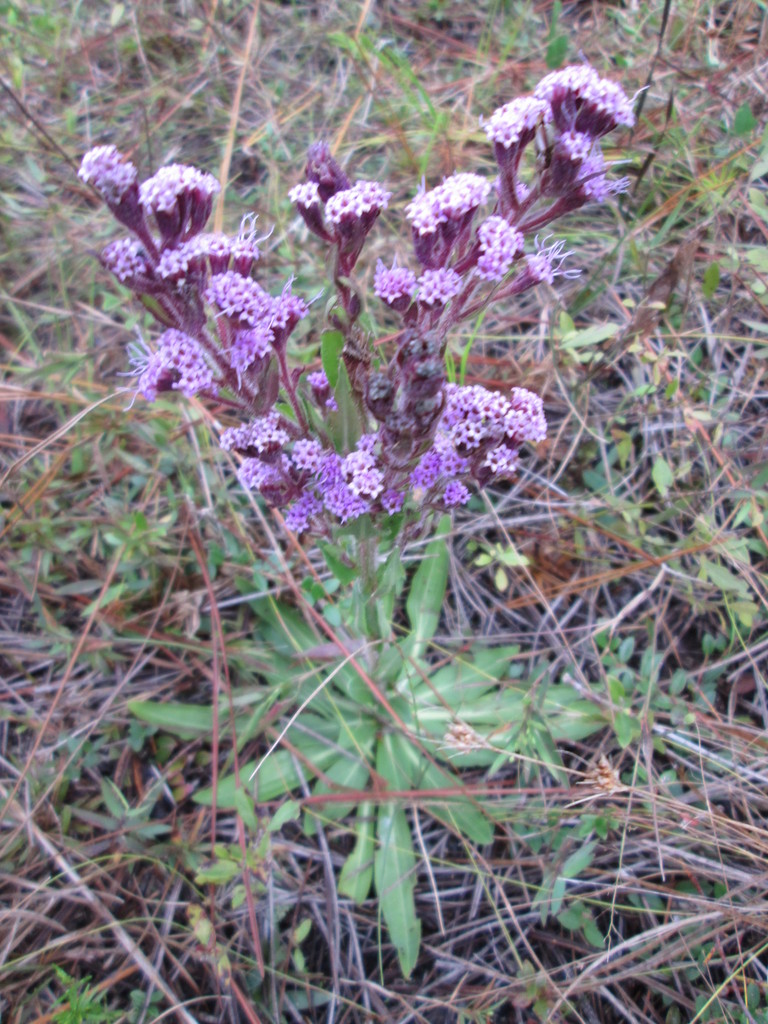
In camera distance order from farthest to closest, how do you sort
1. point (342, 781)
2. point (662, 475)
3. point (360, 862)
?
Result: point (342, 781), point (662, 475), point (360, 862)

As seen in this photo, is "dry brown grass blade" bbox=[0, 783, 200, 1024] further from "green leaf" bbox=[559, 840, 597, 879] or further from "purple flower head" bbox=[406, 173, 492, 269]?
"purple flower head" bbox=[406, 173, 492, 269]

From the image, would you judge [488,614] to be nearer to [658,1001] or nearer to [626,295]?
[658,1001]

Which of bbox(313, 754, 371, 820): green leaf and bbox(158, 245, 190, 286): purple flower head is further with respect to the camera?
bbox(313, 754, 371, 820): green leaf

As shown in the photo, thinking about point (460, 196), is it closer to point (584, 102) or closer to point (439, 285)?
point (439, 285)

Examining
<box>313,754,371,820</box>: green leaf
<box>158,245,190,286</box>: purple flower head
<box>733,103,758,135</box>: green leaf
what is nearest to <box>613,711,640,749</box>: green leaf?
<box>313,754,371,820</box>: green leaf

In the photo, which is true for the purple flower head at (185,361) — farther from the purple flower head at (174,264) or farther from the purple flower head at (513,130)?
the purple flower head at (513,130)

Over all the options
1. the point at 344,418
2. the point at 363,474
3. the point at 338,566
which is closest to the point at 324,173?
the point at 344,418
